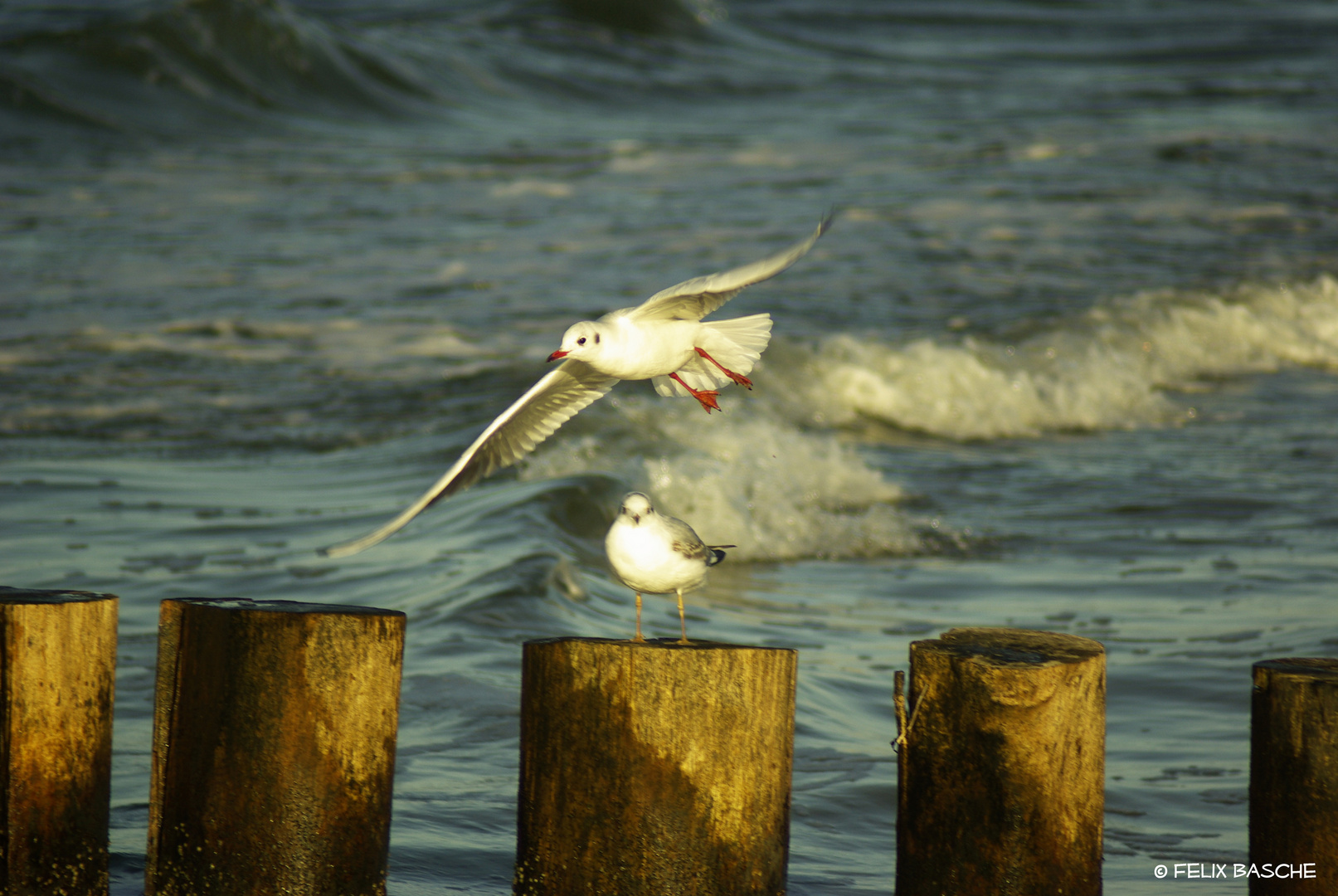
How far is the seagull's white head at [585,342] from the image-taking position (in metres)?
3.18

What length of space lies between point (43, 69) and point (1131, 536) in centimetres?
1610

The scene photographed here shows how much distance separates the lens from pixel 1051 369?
36.8 feet

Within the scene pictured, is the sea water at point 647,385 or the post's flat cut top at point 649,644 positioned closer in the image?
the post's flat cut top at point 649,644

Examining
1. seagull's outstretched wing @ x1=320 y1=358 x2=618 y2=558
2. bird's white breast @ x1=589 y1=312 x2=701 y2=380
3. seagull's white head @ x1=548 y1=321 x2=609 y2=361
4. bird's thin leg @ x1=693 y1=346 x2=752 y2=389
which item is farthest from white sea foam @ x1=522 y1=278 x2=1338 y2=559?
seagull's white head @ x1=548 y1=321 x2=609 y2=361

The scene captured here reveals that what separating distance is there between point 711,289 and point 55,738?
1608mm

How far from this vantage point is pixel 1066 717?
2725 mm

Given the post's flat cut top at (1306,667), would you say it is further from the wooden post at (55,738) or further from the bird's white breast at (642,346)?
the wooden post at (55,738)

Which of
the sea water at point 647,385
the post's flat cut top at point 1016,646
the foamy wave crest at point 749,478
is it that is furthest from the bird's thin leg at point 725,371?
the foamy wave crest at point 749,478

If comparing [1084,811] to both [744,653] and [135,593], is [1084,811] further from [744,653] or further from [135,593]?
[135,593]

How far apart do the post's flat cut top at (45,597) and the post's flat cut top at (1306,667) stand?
2.23 metres

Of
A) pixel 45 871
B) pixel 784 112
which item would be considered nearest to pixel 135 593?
pixel 45 871

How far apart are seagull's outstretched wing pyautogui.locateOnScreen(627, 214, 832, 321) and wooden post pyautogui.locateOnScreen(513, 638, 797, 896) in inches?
33.3

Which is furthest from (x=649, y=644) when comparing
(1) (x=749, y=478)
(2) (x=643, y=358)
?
(1) (x=749, y=478)

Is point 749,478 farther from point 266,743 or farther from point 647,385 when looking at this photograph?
point 266,743
